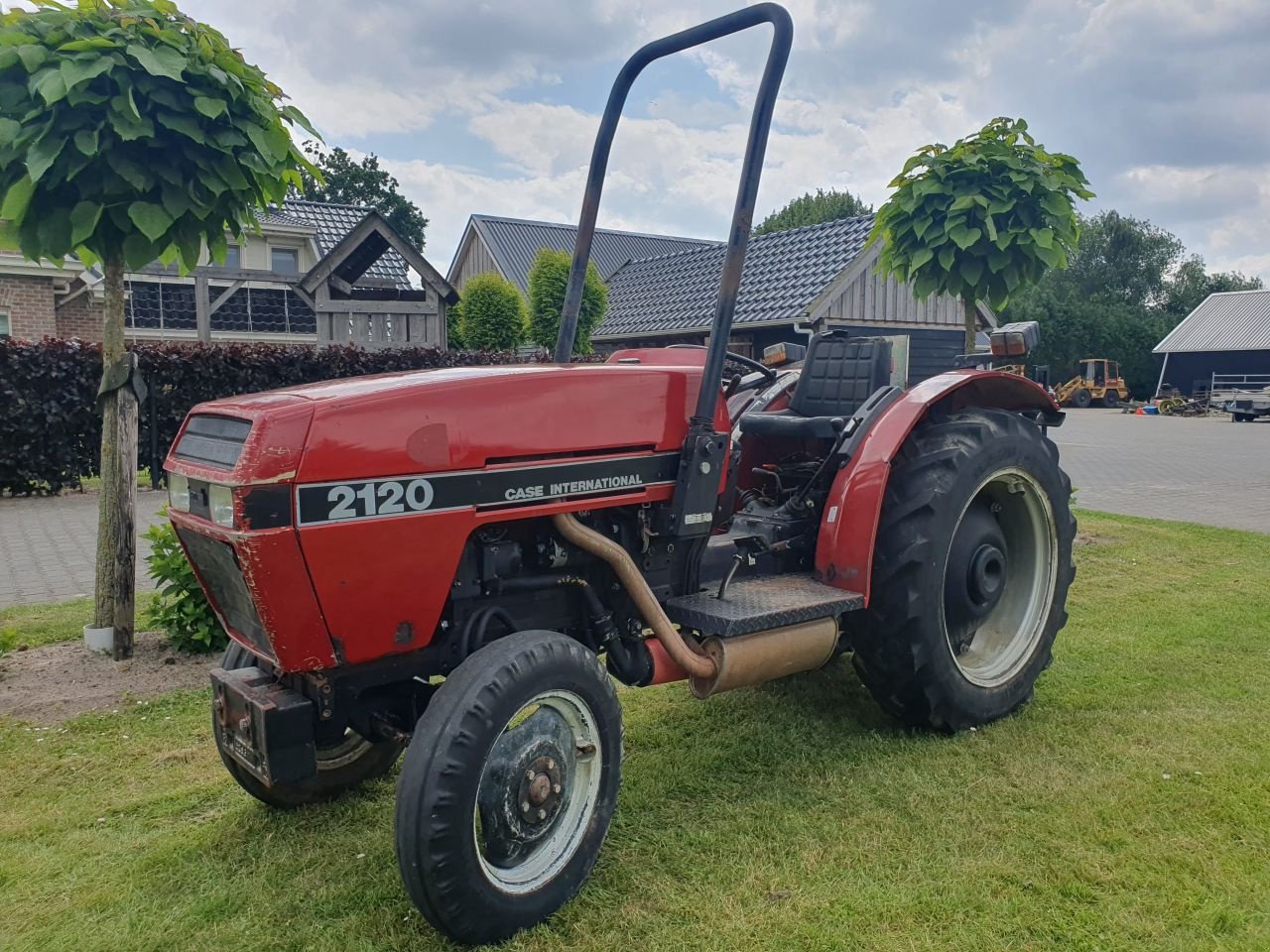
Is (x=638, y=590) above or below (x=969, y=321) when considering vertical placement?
below

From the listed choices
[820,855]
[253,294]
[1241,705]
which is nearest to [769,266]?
[253,294]

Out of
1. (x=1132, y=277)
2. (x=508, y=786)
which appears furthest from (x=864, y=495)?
(x=1132, y=277)

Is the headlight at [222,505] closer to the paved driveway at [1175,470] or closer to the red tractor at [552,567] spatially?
the red tractor at [552,567]

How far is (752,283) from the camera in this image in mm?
16484

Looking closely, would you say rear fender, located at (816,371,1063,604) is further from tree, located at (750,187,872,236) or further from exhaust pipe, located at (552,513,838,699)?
tree, located at (750,187,872,236)

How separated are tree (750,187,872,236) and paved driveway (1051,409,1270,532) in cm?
1789

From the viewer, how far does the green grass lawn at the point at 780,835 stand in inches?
95.8

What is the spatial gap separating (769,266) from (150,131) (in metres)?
13.7

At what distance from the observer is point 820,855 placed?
277 centimetres

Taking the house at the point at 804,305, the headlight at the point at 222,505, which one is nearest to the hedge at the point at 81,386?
the house at the point at 804,305

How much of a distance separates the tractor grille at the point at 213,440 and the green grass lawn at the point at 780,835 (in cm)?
118

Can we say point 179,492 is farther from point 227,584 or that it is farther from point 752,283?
point 752,283

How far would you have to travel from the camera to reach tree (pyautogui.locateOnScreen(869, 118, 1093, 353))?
6.27 m

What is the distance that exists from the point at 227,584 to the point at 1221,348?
44.2 m
